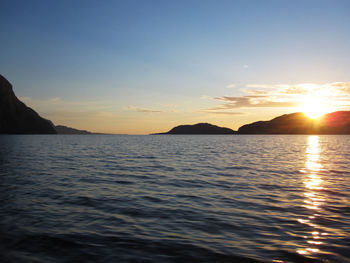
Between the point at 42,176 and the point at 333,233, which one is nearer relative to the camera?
the point at 333,233

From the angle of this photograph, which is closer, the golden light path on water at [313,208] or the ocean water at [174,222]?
the ocean water at [174,222]

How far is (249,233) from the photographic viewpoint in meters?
8.64

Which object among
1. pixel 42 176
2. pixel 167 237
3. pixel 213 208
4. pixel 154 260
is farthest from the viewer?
pixel 42 176

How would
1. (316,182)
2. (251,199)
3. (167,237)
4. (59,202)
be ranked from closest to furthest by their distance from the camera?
(167,237), (59,202), (251,199), (316,182)

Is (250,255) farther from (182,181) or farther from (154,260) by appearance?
(182,181)

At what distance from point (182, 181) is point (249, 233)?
10.1 m

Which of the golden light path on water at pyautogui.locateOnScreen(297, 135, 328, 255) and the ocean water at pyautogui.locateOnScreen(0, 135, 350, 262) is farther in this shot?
the golden light path on water at pyautogui.locateOnScreen(297, 135, 328, 255)

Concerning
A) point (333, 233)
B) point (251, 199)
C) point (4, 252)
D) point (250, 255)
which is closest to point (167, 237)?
point (250, 255)

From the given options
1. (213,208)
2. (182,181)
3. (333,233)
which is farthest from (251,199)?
(182,181)

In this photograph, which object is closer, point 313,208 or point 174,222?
point 174,222

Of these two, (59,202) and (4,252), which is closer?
(4,252)

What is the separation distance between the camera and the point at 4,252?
708 cm

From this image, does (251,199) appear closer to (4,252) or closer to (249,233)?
(249,233)

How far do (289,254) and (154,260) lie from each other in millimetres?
3830
